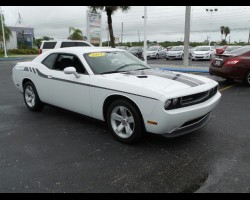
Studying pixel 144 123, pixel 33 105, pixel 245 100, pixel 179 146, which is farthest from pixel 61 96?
pixel 245 100

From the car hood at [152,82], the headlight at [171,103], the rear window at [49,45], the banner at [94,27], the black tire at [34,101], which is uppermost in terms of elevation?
the banner at [94,27]

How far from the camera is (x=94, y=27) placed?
2161 centimetres

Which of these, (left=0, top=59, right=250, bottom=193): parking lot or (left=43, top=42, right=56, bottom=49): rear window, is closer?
(left=0, top=59, right=250, bottom=193): parking lot

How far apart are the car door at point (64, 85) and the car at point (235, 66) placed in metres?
5.95

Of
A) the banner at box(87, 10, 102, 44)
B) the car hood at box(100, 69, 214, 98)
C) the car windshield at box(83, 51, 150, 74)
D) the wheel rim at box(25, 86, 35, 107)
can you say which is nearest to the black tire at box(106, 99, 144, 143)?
the car hood at box(100, 69, 214, 98)

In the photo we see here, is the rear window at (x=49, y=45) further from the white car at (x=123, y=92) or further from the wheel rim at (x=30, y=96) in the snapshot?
the white car at (x=123, y=92)

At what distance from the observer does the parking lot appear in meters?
3.02

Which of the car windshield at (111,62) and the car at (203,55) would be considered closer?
A: the car windshield at (111,62)

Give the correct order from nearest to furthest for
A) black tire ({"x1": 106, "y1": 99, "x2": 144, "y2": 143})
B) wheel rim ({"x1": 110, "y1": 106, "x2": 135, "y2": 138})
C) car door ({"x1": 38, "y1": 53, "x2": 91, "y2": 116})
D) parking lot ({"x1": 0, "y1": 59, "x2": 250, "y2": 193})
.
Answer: parking lot ({"x1": 0, "y1": 59, "x2": 250, "y2": 193}), black tire ({"x1": 106, "y1": 99, "x2": 144, "y2": 143}), wheel rim ({"x1": 110, "y1": 106, "x2": 135, "y2": 138}), car door ({"x1": 38, "y1": 53, "x2": 91, "y2": 116})

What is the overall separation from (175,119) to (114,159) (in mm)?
1000

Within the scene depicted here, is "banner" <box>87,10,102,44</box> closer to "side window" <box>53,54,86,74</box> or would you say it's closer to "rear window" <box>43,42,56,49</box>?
"rear window" <box>43,42,56,49</box>

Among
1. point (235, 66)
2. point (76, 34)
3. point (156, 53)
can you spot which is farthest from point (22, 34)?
point (235, 66)

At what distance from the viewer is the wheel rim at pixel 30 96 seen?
6016 mm

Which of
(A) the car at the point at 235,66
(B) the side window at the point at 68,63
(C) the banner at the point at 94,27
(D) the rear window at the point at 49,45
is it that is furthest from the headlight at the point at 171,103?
(C) the banner at the point at 94,27
